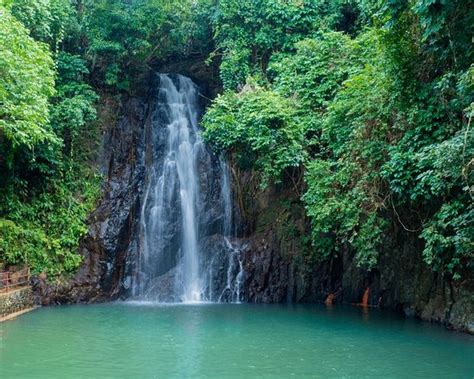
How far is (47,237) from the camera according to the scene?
16.7 m

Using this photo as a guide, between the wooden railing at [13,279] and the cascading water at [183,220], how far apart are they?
3.47m

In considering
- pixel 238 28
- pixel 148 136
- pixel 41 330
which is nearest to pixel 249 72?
pixel 238 28

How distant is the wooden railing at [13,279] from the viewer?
14437 mm

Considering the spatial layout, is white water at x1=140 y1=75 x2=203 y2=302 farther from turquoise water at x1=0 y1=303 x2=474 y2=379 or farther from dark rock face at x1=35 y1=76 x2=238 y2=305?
turquoise water at x1=0 y1=303 x2=474 y2=379

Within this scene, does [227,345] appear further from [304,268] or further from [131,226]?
[131,226]

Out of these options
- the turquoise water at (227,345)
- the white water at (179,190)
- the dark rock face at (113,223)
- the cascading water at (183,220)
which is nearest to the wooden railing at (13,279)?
the dark rock face at (113,223)

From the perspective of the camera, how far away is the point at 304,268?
1678 cm

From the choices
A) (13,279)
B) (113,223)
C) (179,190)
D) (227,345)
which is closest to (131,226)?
(113,223)

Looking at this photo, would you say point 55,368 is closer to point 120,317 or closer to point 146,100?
point 120,317

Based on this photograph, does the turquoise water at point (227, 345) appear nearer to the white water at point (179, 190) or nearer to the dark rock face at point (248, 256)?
the dark rock face at point (248, 256)

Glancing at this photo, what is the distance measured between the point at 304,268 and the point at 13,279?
28.0 ft

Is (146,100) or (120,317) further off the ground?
(146,100)

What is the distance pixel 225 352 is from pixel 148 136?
1196cm

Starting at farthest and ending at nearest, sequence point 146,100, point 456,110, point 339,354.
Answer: point 146,100, point 456,110, point 339,354
